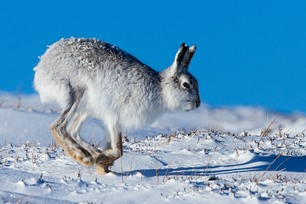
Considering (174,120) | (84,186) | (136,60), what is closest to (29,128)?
(136,60)

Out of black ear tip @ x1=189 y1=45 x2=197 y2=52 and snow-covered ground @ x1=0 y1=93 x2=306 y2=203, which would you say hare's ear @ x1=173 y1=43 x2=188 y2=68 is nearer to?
black ear tip @ x1=189 y1=45 x2=197 y2=52

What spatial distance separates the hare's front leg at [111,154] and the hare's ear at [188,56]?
4.67ft

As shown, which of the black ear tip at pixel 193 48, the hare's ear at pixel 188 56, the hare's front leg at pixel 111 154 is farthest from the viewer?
the black ear tip at pixel 193 48

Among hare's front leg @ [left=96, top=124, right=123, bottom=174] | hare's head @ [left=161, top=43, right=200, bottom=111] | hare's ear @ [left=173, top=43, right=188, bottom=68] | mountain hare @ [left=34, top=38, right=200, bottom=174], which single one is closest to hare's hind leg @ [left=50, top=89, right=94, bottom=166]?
mountain hare @ [left=34, top=38, right=200, bottom=174]

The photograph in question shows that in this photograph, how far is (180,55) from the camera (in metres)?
Result: 9.95

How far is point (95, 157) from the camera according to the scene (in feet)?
30.5

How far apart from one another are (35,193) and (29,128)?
31.2 feet

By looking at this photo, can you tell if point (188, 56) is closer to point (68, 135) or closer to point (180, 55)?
point (180, 55)

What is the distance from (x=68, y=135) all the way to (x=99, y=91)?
724mm

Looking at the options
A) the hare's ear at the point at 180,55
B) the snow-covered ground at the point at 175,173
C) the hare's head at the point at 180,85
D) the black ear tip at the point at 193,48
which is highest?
the black ear tip at the point at 193,48

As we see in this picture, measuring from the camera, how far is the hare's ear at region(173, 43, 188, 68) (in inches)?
390

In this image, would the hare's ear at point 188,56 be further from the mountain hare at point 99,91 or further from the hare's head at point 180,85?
the mountain hare at point 99,91

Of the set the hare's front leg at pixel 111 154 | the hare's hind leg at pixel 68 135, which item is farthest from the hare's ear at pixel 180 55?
the hare's hind leg at pixel 68 135

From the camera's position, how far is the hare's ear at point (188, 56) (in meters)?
10.1
